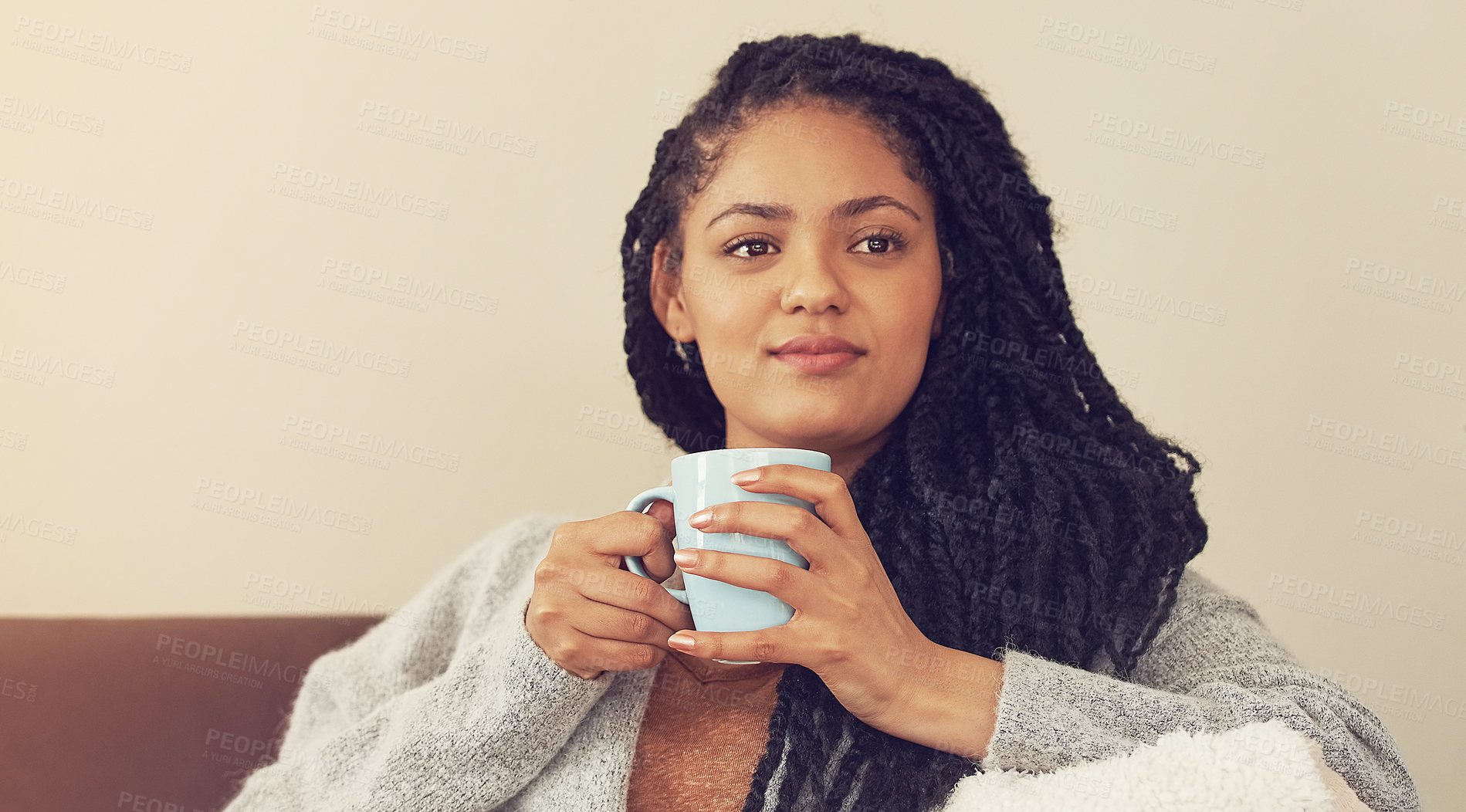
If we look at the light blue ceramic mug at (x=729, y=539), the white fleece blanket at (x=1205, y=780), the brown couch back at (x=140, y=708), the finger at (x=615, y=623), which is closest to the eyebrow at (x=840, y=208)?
the light blue ceramic mug at (x=729, y=539)

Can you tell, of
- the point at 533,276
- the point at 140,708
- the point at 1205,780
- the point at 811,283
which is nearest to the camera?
the point at 1205,780

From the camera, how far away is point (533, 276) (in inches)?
60.7

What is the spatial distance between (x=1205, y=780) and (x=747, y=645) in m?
0.34

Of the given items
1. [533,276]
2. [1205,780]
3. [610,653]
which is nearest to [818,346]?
[610,653]

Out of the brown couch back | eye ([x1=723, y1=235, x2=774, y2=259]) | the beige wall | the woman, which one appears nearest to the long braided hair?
the woman

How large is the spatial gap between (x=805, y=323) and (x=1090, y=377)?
1.15ft

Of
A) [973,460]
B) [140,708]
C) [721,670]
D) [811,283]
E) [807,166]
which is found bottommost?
[140,708]

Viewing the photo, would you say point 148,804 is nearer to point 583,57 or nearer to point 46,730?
point 46,730

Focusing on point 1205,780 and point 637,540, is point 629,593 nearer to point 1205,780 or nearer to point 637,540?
point 637,540

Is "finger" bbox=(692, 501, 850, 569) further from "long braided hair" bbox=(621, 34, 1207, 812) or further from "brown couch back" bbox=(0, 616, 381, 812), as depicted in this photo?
"brown couch back" bbox=(0, 616, 381, 812)

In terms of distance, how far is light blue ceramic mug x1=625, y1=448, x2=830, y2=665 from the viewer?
725 mm

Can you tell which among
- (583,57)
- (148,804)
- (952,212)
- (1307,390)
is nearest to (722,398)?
(952,212)

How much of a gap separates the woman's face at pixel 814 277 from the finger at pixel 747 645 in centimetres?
29

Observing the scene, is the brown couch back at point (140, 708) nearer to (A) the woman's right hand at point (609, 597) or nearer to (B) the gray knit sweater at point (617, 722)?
(B) the gray knit sweater at point (617, 722)
